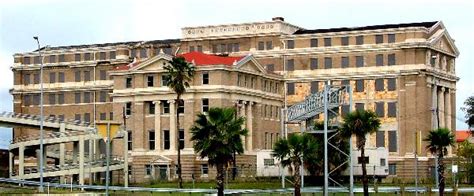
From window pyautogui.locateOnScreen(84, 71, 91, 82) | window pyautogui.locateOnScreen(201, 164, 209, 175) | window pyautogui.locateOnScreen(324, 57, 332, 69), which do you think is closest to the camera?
window pyautogui.locateOnScreen(201, 164, 209, 175)

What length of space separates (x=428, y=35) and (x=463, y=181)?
1883 cm

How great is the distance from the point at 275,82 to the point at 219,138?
57820mm

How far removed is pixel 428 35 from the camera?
130m

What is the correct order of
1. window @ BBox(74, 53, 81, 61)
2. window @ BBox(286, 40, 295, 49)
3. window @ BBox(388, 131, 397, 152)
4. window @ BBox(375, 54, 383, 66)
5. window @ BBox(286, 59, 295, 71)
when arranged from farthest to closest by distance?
window @ BBox(74, 53, 81, 61)
window @ BBox(286, 59, 295, 71)
window @ BBox(286, 40, 295, 49)
window @ BBox(375, 54, 383, 66)
window @ BBox(388, 131, 397, 152)

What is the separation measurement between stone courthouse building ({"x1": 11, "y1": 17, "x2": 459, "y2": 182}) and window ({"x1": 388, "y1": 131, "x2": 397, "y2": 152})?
124 millimetres

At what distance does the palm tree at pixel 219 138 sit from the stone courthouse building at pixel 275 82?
36.0 m

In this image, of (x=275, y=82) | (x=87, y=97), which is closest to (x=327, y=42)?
(x=275, y=82)

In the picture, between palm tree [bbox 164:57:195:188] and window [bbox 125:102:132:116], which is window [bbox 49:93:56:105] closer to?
window [bbox 125:102:132:116]

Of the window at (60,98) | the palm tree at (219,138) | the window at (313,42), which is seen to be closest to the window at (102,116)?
the window at (60,98)

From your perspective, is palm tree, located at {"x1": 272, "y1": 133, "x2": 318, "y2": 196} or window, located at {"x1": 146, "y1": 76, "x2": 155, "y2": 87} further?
window, located at {"x1": 146, "y1": 76, "x2": 155, "y2": 87}

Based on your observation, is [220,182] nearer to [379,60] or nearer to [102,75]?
[379,60]

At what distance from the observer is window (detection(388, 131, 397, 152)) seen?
12988 centimetres

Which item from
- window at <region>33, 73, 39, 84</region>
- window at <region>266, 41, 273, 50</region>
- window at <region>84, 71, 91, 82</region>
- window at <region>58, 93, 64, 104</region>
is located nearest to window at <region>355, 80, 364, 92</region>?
window at <region>266, 41, 273, 50</region>

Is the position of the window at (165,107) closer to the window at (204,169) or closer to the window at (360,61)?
the window at (204,169)
